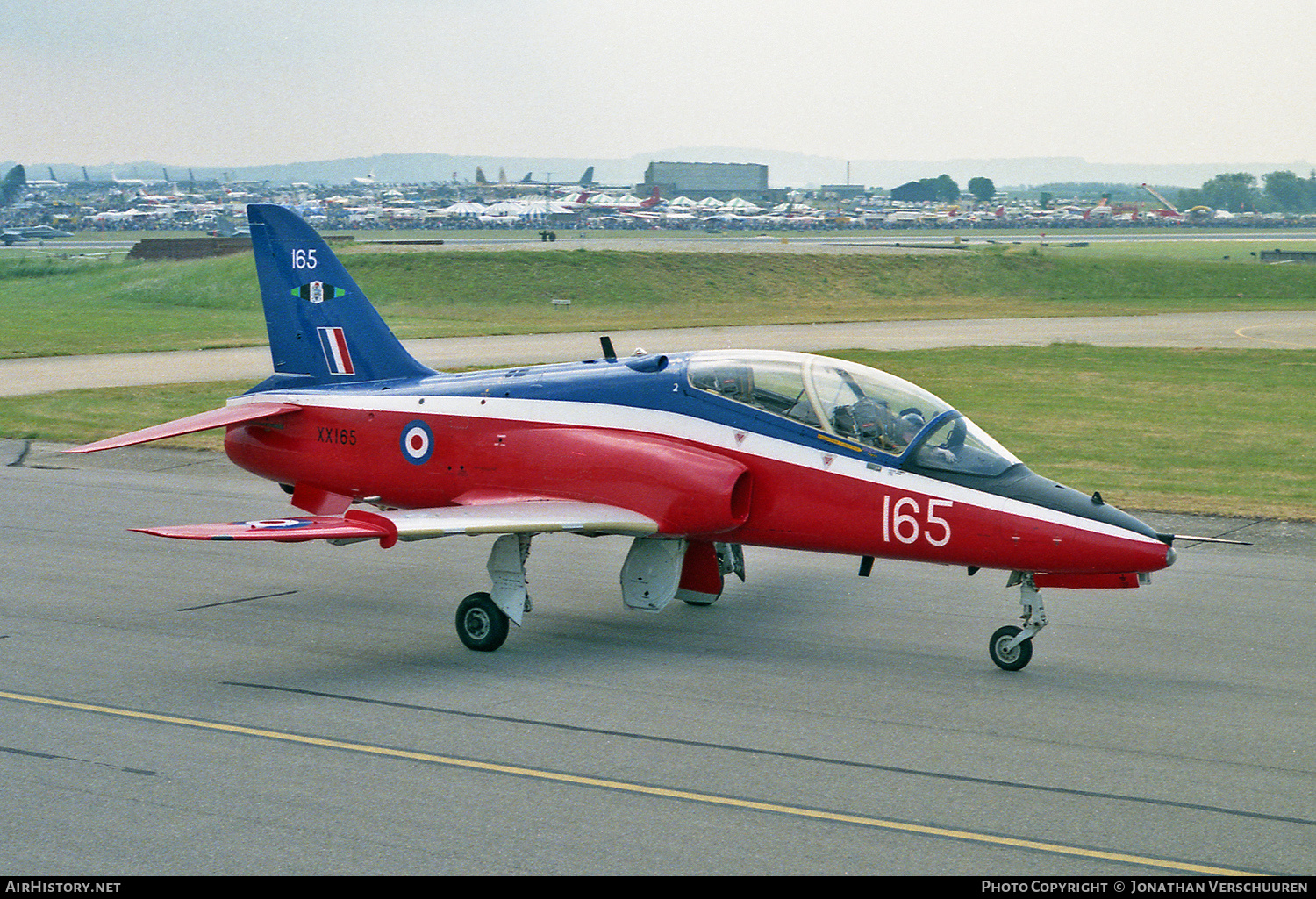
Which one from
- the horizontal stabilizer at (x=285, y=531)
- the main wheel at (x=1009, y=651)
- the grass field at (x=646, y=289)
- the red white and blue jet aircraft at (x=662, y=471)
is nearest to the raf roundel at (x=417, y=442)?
the red white and blue jet aircraft at (x=662, y=471)

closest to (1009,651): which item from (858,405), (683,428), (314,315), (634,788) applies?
(858,405)

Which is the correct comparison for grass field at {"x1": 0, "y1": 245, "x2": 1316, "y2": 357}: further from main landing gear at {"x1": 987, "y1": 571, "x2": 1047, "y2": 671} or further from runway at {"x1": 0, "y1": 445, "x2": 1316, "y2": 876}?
main landing gear at {"x1": 987, "y1": 571, "x2": 1047, "y2": 671}

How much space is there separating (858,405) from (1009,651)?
2554mm

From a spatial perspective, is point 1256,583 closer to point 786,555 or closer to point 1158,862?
point 786,555

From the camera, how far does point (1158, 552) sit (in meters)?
10.4

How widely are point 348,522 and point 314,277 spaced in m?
4.65

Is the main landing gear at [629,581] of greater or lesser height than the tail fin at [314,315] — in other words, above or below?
below

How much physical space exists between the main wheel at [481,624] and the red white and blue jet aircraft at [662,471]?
0.02 m

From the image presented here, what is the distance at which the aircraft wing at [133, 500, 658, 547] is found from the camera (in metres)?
A: 11.0

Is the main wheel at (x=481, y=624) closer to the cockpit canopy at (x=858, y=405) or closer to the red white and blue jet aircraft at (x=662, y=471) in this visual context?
the red white and blue jet aircraft at (x=662, y=471)

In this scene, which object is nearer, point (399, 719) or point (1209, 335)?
point (399, 719)

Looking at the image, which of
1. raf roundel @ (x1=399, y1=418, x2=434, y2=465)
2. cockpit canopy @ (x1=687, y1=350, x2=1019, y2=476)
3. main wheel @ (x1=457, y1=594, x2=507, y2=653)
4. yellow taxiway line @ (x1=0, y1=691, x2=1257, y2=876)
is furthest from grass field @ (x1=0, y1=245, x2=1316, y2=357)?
yellow taxiway line @ (x1=0, y1=691, x2=1257, y2=876)

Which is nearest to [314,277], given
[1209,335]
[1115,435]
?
[1115,435]

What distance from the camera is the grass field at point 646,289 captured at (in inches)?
2239
